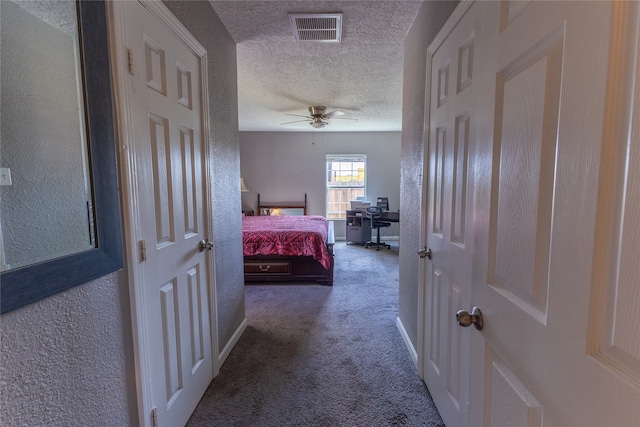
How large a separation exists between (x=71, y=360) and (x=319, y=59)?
274 cm

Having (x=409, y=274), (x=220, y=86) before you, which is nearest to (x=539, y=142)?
(x=409, y=274)

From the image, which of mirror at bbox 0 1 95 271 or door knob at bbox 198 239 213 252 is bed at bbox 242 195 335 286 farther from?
mirror at bbox 0 1 95 271

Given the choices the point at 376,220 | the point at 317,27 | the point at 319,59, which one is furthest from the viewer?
the point at 376,220

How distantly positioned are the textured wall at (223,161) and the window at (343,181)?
14.1 ft

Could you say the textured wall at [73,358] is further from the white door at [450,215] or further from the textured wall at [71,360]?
the white door at [450,215]

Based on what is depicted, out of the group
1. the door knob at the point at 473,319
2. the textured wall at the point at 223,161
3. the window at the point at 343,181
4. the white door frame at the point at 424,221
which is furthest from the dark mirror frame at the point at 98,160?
the window at the point at 343,181

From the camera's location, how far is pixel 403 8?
1883mm

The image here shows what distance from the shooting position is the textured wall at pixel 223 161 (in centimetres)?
187

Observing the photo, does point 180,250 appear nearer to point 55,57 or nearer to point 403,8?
point 55,57

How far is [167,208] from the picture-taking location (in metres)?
1.39

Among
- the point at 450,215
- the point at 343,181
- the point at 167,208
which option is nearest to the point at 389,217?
the point at 343,181

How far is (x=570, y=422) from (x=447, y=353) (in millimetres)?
1019

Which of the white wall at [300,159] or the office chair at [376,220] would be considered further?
the white wall at [300,159]

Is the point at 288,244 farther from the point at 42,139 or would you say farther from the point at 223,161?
the point at 42,139
